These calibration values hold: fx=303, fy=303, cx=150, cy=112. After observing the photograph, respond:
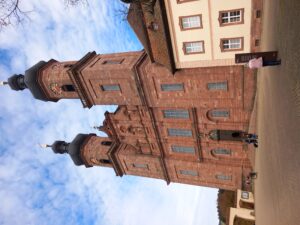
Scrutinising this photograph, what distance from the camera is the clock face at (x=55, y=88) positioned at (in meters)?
31.9

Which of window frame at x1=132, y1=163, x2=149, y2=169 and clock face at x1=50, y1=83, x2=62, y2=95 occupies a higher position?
clock face at x1=50, y1=83, x2=62, y2=95

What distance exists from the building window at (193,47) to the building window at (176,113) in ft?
22.0

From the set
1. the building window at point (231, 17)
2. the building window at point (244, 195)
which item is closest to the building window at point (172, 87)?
Result: the building window at point (231, 17)

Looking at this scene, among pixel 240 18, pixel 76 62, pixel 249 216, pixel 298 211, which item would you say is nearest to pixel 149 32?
pixel 240 18

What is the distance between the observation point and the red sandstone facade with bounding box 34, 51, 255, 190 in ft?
82.6

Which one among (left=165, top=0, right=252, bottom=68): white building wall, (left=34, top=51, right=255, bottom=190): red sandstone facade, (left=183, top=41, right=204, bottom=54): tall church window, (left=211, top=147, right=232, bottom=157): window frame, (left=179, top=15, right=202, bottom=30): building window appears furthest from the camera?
(left=211, top=147, right=232, bottom=157): window frame

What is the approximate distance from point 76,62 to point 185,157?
14993 millimetres

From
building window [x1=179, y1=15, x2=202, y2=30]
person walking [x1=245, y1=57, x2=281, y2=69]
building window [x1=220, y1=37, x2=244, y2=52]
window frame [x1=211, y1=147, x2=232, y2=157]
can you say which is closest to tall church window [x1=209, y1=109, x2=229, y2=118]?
window frame [x1=211, y1=147, x2=232, y2=157]

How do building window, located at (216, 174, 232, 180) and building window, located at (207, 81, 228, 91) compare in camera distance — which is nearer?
building window, located at (207, 81, 228, 91)

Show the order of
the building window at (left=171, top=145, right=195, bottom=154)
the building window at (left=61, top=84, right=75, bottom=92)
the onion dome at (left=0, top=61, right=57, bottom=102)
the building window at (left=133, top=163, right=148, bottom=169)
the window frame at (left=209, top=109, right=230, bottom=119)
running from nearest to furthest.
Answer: the window frame at (left=209, top=109, right=230, bottom=119), the building window at (left=171, top=145, right=195, bottom=154), the building window at (left=61, top=84, right=75, bottom=92), the onion dome at (left=0, top=61, right=57, bottom=102), the building window at (left=133, top=163, right=148, bottom=169)

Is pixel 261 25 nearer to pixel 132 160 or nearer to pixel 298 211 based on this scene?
pixel 298 211

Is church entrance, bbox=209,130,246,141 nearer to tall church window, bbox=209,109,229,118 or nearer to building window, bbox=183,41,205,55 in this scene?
tall church window, bbox=209,109,229,118

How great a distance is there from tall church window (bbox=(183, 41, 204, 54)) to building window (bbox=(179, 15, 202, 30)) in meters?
1.28

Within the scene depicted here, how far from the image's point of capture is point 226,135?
28281 mm
